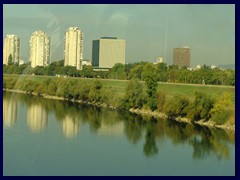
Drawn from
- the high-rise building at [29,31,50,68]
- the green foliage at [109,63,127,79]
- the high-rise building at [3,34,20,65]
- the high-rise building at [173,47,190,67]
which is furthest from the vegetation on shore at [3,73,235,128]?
the high-rise building at [29,31,50,68]

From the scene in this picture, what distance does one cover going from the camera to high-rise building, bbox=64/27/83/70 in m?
3.11

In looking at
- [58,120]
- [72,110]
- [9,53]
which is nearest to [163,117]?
[72,110]

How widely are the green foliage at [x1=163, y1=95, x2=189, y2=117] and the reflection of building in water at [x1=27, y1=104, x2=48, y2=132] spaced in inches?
60.3

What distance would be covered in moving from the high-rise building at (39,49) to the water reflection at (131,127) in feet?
1.94

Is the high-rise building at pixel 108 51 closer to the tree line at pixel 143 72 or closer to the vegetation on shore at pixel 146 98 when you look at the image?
the tree line at pixel 143 72

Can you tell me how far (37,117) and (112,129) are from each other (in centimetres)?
76

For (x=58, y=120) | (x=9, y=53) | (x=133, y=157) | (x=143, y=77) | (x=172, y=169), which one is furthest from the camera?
(x=143, y=77)

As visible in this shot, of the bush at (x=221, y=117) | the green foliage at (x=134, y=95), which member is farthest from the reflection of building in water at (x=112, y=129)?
the bush at (x=221, y=117)

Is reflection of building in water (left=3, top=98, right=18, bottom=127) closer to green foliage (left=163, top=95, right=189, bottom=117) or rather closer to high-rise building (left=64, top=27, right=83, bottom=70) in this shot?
high-rise building (left=64, top=27, right=83, bottom=70)

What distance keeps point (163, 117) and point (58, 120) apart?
4.68 ft

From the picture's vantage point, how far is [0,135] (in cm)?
208
